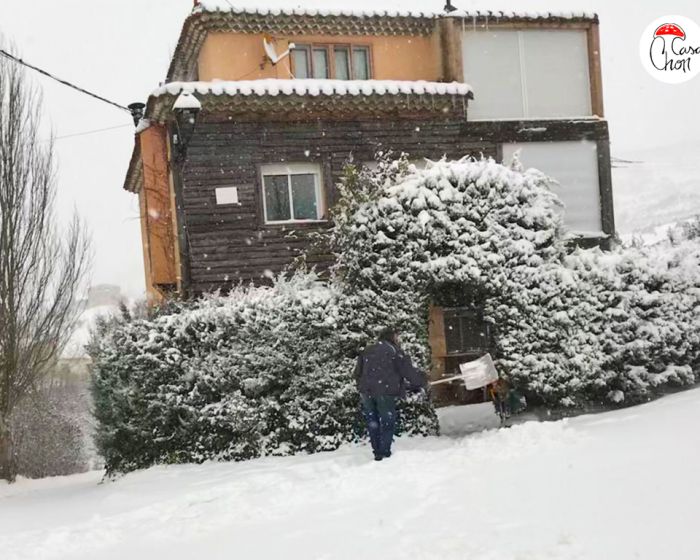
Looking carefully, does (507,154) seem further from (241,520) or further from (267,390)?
(241,520)

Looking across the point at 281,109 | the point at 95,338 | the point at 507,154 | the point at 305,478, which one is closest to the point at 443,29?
the point at 507,154

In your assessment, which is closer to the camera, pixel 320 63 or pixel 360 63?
pixel 320 63

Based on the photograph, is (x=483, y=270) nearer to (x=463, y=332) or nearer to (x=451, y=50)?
(x=463, y=332)

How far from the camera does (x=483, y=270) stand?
11203 millimetres

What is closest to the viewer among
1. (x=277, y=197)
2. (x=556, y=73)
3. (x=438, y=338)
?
(x=438, y=338)

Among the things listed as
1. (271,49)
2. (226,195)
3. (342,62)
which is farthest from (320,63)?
(226,195)

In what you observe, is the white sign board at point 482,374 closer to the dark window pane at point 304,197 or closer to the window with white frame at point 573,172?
the dark window pane at point 304,197

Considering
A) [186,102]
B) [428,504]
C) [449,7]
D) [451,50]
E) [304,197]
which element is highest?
[449,7]

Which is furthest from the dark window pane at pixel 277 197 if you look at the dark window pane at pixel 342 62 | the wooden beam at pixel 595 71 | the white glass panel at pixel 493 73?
the wooden beam at pixel 595 71

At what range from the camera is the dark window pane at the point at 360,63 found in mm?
18281

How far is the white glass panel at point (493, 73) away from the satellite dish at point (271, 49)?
3.94m

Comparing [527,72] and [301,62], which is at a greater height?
[301,62]

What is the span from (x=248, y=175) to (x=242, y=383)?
22.3 feet

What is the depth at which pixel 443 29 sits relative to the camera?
18312 mm
